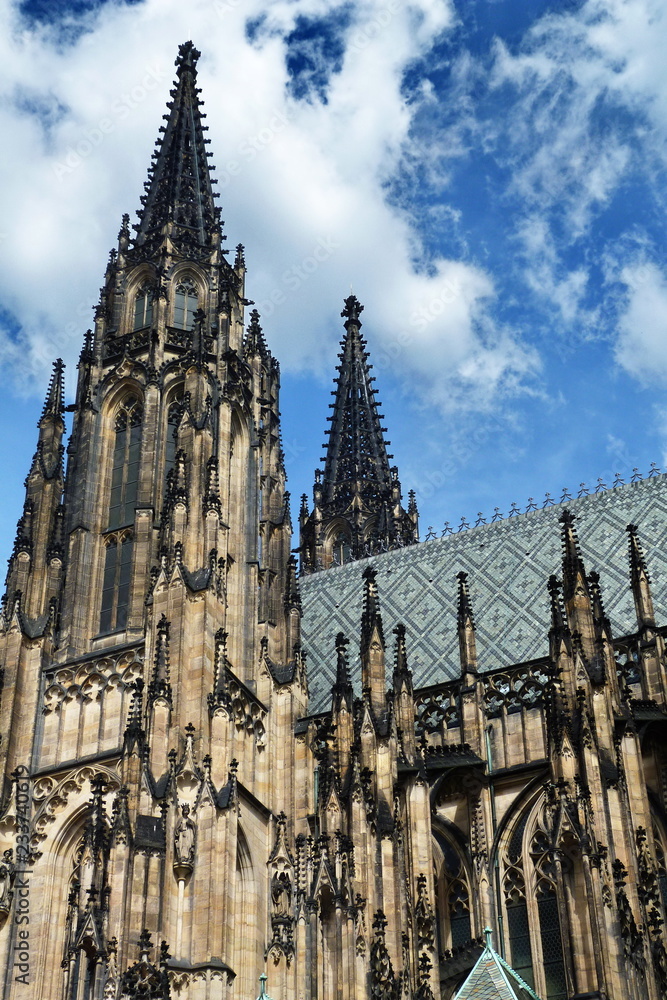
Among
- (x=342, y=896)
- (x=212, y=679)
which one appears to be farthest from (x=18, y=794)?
(x=342, y=896)

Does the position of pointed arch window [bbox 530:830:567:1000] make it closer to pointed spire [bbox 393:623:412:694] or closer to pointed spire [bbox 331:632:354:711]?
pointed spire [bbox 393:623:412:694]

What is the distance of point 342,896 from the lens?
2267 centimetres

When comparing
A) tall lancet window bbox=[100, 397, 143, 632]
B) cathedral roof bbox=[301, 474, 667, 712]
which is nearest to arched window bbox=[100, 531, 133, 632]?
tall lancet window bbox=[100, 397, 143, 632]

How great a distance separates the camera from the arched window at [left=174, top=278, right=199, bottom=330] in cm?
3266

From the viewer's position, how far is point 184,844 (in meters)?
23.1

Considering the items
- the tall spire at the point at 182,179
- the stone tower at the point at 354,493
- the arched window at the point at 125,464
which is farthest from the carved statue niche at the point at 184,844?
the stone tower at the point at 354,493

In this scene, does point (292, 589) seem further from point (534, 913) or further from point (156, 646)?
point (534, 913)

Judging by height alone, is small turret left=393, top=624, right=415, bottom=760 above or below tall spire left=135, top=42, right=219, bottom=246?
below

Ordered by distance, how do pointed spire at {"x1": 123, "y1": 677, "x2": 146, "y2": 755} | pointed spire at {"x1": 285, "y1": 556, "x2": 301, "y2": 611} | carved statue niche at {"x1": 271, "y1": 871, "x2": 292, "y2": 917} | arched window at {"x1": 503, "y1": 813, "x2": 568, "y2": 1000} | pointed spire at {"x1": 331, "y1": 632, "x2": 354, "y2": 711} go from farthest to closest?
pointed spire at {"x1": 285, "y1": 556, "x2": 301, "y2": 611}
pointed spire at {"x1": 331, "y1": 632, "x2": 354, "y2": 711}
carved statue niche at {"x1": 271, "y1": 871, "x2": 292, "y2": 917}
arched window at {"x1": 503, "y1": 813, "x2": 568, "y2": 1000}
pointed spire at {"x1": 123, "y1": 677, "x2": 146, "y2": 755}

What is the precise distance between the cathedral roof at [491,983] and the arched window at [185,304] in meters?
17.0

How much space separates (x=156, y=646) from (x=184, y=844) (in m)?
3.74

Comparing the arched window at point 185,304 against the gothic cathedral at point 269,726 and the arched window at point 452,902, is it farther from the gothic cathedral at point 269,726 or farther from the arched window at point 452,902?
the arched window at point 452,902

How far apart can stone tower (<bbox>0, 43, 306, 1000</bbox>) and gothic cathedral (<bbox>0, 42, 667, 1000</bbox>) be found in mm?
57

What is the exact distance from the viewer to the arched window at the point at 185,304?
3266cm
